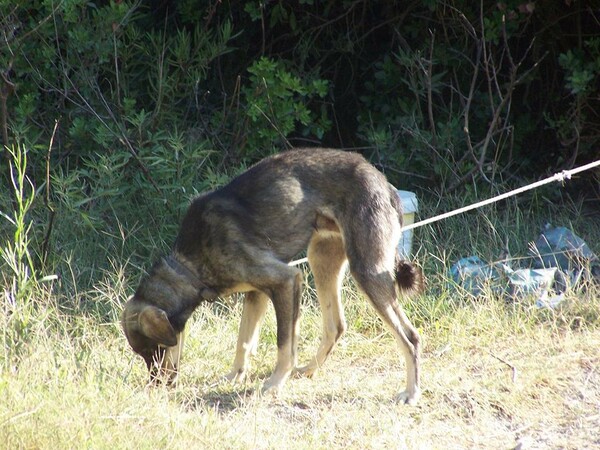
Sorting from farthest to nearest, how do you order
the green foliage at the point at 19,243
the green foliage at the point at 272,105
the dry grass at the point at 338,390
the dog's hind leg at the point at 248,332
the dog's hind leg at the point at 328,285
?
1. the green foliage at the point at 272,105
2. the dog's hind leg at the point at 328,285
3. the dog's hind leg at the point at 248,332
4. the green foliage at the point at 19,243
5. the dry grass at the point at 338,390

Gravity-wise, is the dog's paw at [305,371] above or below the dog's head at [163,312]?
below

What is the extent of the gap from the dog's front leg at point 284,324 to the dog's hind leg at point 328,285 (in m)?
0.32

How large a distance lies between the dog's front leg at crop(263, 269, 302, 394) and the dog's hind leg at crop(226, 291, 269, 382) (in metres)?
0.22

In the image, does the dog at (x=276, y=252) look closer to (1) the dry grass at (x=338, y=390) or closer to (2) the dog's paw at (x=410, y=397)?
(2) the dog's paw at (x=410, y=397)

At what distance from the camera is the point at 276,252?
580 cm

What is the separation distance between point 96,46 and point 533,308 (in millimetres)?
3852

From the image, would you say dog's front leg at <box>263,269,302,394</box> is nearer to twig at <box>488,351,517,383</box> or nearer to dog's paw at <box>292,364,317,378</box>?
dog's paw at <box>292,364,317,378</box>

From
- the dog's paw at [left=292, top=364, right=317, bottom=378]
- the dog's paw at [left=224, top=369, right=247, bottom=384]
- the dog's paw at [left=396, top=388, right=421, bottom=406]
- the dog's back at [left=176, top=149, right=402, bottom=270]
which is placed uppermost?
the dog's back at [left=176, top=149, right=402, bottom=270]

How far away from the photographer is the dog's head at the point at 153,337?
5.55 meters

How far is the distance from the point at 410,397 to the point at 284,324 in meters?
0.80

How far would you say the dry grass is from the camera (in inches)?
178

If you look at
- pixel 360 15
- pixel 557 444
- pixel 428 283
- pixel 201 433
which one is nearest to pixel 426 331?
pixel 428 283

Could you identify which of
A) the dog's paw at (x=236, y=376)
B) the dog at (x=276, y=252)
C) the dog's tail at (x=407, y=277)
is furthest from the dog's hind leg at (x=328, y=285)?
the dog's tail at (x=407, y=277)

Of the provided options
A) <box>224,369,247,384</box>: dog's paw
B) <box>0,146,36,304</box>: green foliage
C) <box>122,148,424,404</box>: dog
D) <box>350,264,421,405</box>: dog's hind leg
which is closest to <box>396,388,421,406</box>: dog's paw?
<box>350,264,421,405</box>: dog's hind leg
